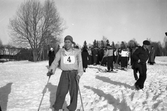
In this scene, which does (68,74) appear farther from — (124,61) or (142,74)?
(124,61)

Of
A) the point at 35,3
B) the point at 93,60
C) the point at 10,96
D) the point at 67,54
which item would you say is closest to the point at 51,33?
the point at 35,3

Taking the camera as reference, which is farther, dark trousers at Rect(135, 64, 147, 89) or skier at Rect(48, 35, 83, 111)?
dark trousers at Rect(135, 64, 147, 89)

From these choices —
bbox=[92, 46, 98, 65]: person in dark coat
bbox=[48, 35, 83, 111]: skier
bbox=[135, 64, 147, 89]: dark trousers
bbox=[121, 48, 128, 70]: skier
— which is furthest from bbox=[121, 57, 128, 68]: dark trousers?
bbox=[48, 35, 83, 111]: skier

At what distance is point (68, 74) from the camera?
3711 millimetres

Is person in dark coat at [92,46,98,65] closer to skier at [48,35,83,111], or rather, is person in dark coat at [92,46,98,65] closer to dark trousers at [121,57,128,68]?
dark trousers at [121,57,128,68]

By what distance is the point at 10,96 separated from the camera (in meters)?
5.88

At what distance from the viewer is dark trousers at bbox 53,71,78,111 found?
365 cm

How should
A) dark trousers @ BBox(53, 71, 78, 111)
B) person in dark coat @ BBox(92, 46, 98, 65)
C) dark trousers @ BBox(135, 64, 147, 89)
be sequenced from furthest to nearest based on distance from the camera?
person in dark coat @ BBox(92, 46, 98, 65) < dark trousers @ BBox(135, 64, 147, 89) < dark trousers @ BBox(53, 71, 78, 111)

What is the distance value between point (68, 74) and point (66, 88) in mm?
338

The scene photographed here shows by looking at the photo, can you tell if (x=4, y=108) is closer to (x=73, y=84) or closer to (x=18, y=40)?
(x=73, y=84)

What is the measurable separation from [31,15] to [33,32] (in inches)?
130

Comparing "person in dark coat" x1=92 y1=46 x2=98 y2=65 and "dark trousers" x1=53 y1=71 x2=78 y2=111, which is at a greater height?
"person in dark coat" x1=92 y1=46 x2=98 y2=65

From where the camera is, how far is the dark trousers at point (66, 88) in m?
3.65

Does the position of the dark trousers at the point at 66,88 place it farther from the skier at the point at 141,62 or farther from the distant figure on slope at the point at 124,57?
the distant figure on slope at the point at 124,57
